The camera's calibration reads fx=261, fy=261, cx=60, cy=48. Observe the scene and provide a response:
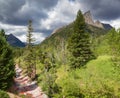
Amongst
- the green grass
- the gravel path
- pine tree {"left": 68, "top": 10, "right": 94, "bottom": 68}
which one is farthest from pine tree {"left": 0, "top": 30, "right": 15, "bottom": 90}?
pine tree {"left": 68, "top": 10, "right": 94, "bottom": 68}

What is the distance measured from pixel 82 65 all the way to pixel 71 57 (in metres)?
3.91

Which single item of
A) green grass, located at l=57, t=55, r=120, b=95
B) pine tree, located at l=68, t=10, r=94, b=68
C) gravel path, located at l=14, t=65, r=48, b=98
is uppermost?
pine tree, located at l=68, t=10, r=94, b=68

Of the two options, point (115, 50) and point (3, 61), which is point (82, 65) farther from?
point (3, 61)

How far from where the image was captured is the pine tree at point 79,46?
69.5m

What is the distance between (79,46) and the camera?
230ft

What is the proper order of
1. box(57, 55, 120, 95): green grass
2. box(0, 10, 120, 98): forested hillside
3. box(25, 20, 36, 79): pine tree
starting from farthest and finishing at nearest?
box(25, 20, 36, 79): pine tree < box(57, 55, 120, 95): green grass < box(0, 10, 120, 98): forested hillside

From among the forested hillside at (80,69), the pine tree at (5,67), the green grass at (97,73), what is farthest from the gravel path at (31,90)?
the pine tree at (5,67)

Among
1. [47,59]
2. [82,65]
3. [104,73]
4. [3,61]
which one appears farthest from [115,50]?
[47,59]

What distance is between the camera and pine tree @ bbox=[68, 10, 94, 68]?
6950 cm

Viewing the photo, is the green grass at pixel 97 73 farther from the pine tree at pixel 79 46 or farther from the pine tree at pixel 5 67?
the pine tree at pixel 5 67

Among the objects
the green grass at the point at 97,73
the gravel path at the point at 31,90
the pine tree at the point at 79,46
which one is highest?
the pine tree at the point at 79,46

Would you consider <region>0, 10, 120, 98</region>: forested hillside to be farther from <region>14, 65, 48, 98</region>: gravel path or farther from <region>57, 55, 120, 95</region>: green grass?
<region>14, 65, 48, 98</region>: gravel path

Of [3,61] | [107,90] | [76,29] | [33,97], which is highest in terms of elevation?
[76,29]

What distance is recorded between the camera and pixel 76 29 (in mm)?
70750
